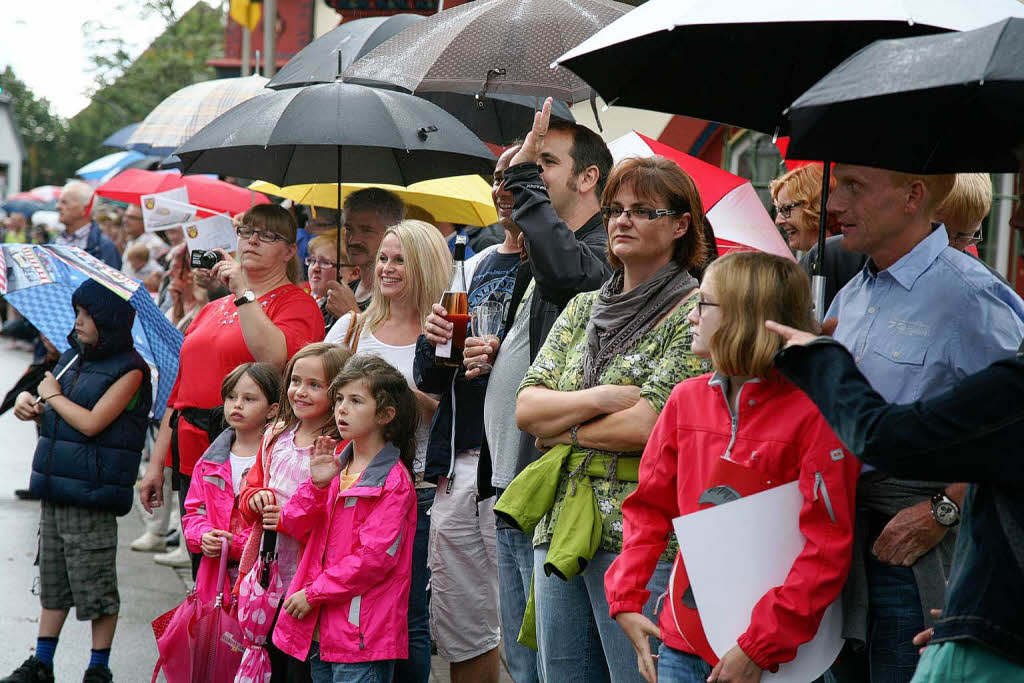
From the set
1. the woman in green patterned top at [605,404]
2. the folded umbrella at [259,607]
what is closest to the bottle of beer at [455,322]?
the woman in green patterned top at [605,404]

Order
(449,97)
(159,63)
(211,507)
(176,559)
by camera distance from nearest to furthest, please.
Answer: (211,507) < (449,97) < (176,559) < (159,63)

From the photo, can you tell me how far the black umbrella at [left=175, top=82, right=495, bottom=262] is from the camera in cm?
565

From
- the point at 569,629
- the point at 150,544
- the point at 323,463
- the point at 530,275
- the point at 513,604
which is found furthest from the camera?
the point at 150,544

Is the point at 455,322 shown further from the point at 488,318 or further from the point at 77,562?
the point at 77,562

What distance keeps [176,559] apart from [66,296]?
9.22 feet

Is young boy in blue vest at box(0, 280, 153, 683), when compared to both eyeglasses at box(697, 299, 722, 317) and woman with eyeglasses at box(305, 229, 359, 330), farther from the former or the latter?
eyeglasses at box(697, 299, 722, 317)

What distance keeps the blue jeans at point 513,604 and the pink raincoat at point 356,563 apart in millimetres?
508

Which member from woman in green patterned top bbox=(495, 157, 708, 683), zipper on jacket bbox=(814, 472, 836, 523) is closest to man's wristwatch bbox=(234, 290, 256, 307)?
woman in green patterned top bbox=(495, 157, 708, 683)

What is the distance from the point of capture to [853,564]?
3006 mm

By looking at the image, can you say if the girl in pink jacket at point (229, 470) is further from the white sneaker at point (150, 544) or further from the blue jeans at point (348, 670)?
the white sneaker at point (150, 544)

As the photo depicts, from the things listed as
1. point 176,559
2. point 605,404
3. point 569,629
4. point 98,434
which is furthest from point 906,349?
point 176,559

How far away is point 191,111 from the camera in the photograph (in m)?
9.66

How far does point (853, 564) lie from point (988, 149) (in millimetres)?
1070

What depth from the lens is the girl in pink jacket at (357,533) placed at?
4.57 metres
